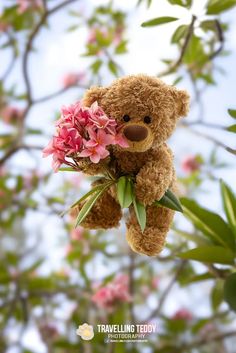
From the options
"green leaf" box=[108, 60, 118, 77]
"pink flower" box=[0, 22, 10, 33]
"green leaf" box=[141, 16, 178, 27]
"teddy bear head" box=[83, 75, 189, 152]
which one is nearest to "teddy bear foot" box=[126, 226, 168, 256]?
"teddy bear head" box=[83, 75, 189, 152]

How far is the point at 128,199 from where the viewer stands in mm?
565

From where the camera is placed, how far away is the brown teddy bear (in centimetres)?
59

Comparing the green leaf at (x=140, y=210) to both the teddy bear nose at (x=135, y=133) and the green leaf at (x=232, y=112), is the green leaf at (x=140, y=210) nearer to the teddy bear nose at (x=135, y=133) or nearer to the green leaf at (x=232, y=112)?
the teddy bear nose at (x=135, y=133)

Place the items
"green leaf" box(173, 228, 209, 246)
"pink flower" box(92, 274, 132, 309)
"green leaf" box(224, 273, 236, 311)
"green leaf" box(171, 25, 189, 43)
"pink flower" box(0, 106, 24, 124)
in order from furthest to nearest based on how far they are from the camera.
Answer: "pink flower" box(0, 106, 24, 124), "pink flower" box(92, 274, 132, 309), "green leaf" box(171, 25, 189, 43), "green leaf" box(173, 228, 209, 246), "green leaf" box(224, 273, 236, 311)

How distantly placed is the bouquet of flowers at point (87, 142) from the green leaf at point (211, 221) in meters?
0.27

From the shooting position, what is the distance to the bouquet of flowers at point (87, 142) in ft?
1.83

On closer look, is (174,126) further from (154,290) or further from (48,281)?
(154,290)

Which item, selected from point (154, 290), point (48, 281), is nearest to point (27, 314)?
point (48, 281)

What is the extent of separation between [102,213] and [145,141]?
172 mm

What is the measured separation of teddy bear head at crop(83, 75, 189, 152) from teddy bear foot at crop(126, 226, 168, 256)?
13cm

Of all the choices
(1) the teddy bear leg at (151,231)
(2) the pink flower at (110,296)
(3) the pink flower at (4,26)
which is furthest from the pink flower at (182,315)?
(3) the pink flower at (4,26)

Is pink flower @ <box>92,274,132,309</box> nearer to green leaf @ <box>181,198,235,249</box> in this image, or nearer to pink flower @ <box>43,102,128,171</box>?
green leaf @ <box>181,198,235,249</box>

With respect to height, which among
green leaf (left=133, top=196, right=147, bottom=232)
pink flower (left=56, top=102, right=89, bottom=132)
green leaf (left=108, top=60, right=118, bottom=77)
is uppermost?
pink flower (left=56, top=102, right=89, bottom=132)

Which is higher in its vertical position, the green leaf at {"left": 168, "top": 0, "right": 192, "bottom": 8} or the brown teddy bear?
the green leaf at {"left": 168, "top": 0, "right": 192, "bottom": 8}
